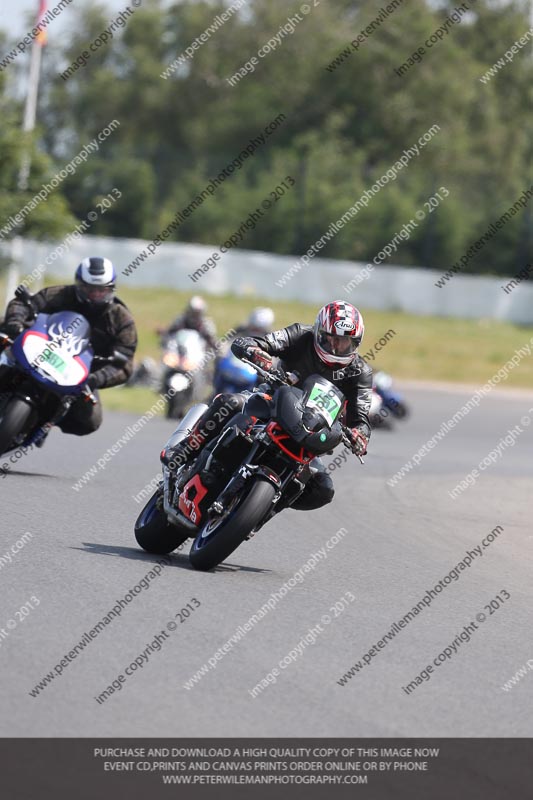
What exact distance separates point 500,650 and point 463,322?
113 feet

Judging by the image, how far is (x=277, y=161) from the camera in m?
47.0

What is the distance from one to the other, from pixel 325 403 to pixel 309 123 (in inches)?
1953

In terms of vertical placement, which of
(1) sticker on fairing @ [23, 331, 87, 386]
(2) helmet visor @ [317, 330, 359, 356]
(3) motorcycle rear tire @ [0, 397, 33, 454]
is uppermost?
(2) helmet visor @ [317, 330, 359, 356]

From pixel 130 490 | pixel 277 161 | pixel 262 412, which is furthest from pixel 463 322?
pixel 262 412

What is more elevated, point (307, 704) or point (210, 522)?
point (307, 704)

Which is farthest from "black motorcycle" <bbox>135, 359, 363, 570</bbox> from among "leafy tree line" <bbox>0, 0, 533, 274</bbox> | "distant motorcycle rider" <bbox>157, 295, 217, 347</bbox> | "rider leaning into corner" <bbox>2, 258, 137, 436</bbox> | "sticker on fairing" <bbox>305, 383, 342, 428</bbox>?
"leafy tree line" <bbox>0, 0, 533, 274</bbox>

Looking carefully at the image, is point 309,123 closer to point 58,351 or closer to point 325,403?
point 58,351

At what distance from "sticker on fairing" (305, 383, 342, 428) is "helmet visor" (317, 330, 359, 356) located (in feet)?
1.60

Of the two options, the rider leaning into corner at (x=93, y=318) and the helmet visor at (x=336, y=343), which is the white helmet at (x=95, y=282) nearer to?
the rider leaning into corner at (x=93, y=318)

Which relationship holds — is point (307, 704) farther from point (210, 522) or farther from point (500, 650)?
point (210, 522)

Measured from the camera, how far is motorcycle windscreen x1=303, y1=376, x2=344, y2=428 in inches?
309
